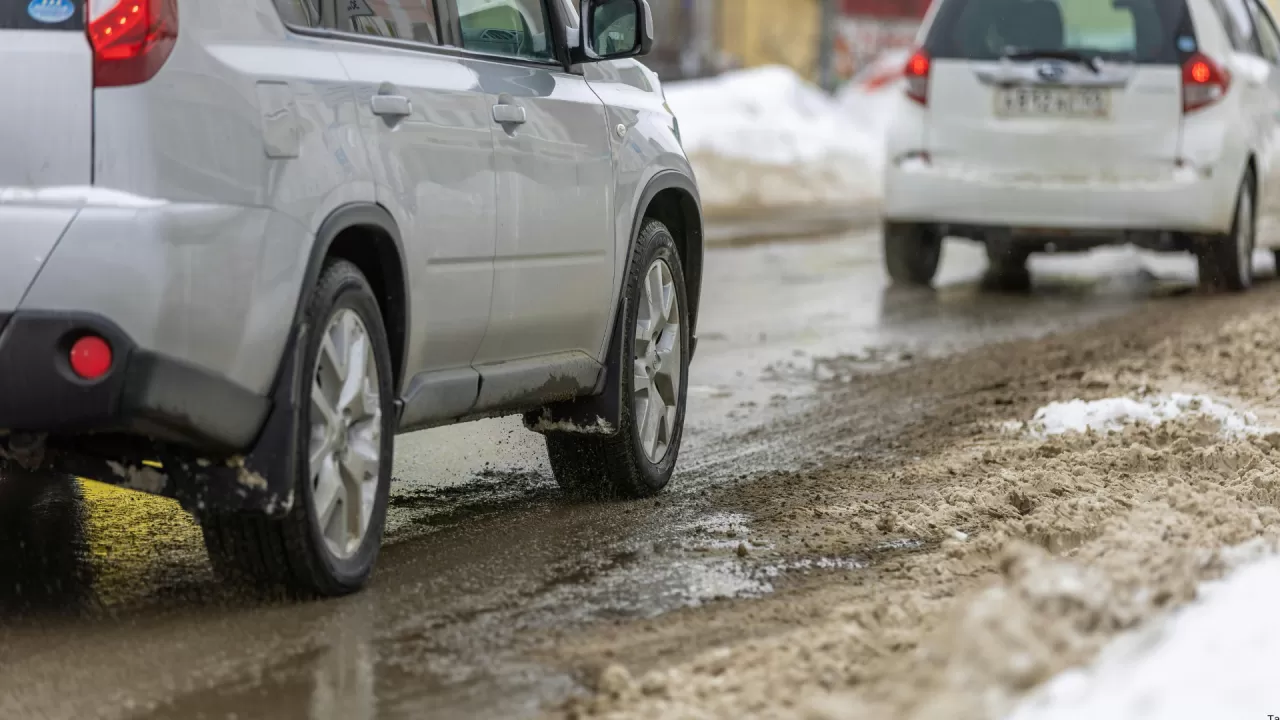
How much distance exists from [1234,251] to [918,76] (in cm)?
220

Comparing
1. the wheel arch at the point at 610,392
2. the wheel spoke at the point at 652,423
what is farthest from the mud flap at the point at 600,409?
the wheel spoke at the point at 652,423

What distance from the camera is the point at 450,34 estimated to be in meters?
5.31

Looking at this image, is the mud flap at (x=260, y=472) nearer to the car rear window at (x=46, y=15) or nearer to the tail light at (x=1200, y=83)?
the car rear window at (x=46, y=15)

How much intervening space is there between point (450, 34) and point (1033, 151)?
7520 millimetres

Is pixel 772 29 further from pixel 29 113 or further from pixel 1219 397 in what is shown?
pixel 29 113

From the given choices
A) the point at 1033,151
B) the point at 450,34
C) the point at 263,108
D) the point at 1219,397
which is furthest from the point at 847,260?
the point at 263,108

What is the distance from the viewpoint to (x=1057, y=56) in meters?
12.2

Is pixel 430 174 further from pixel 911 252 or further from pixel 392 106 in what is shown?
pixel 911 252

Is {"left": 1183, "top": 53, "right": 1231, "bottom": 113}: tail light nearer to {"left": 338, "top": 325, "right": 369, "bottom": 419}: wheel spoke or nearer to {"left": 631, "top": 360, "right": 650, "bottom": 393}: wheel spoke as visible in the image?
{"left": 631, "top": 360, "right": 650, "bottom": 393}: wheel spoke

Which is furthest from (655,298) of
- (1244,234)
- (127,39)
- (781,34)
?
(781,34)

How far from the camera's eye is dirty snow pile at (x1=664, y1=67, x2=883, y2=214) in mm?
23422

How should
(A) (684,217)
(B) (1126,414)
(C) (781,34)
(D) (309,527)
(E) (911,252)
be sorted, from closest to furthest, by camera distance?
(D) (309,527)
(A) (684,217)
(B) (1126,414)
(E) (911,252)
(C) (781,34)

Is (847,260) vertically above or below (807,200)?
above

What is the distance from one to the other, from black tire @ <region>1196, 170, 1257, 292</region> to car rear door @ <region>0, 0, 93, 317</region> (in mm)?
9554
